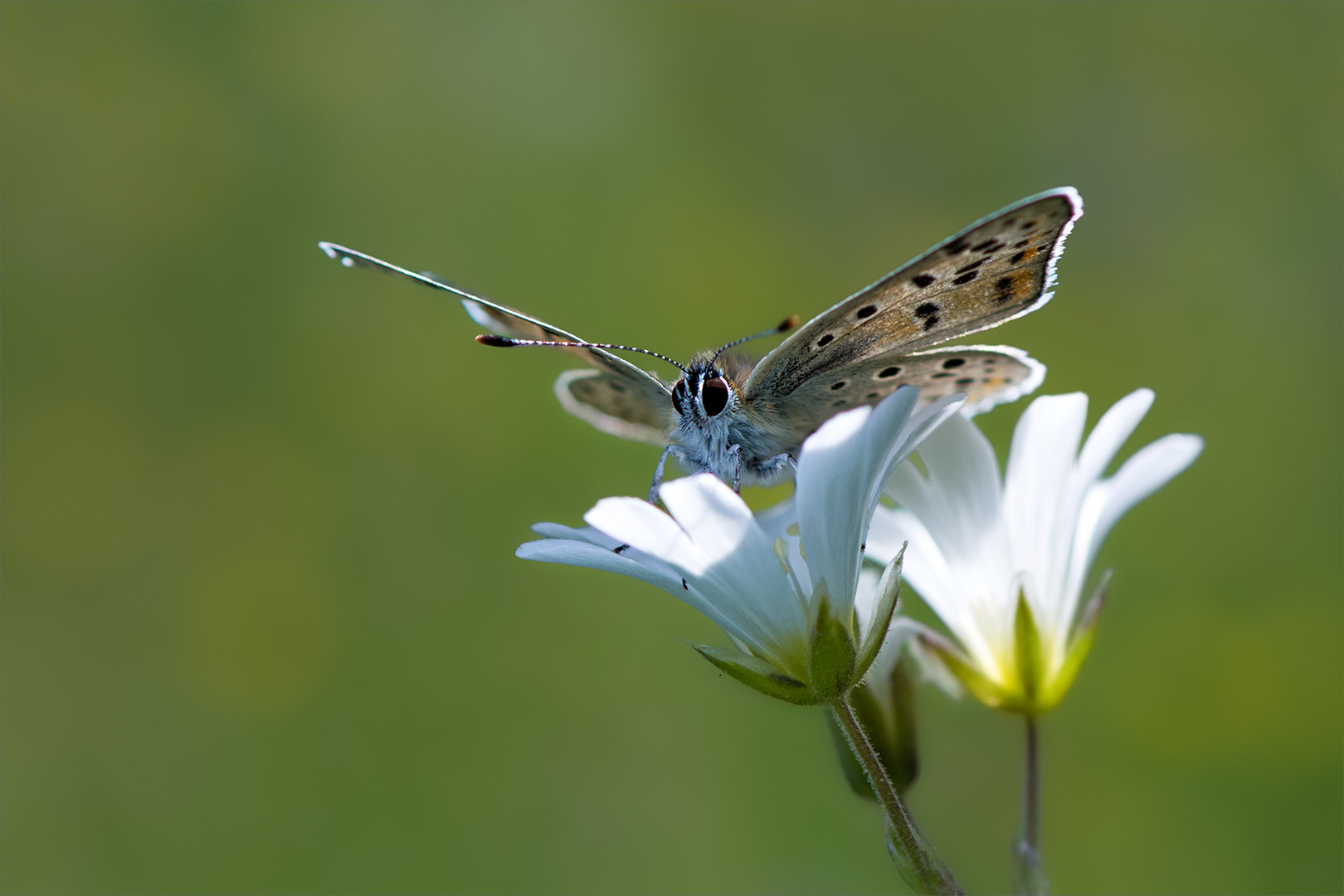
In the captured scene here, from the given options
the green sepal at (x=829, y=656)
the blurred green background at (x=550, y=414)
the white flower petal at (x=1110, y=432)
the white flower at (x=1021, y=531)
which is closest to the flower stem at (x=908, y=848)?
the green sepal at (x=829, y=656)

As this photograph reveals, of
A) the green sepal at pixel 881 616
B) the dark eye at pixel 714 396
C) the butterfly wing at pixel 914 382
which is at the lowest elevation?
the green sepal at pixel 881 616

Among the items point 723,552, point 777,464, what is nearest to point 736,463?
point 777,464

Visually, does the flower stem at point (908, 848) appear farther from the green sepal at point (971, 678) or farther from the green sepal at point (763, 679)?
the green sepal at point (971, 678)

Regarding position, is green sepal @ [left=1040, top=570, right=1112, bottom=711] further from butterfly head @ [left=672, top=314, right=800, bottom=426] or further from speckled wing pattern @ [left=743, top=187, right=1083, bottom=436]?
butterfly head @ [left=672, top=314, right=800, bottom=426]

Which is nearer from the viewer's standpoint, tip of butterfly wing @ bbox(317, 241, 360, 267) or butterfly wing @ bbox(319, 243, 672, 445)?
tip of butterfly wing @ bbox(317, 241, 360, 267)

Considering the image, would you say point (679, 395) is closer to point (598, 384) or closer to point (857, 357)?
point (857, 357)

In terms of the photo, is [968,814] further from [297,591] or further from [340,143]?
[340,143]

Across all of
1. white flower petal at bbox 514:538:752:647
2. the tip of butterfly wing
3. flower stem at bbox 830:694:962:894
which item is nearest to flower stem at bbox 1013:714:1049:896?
flower stem at bbox 830:694:962:894
